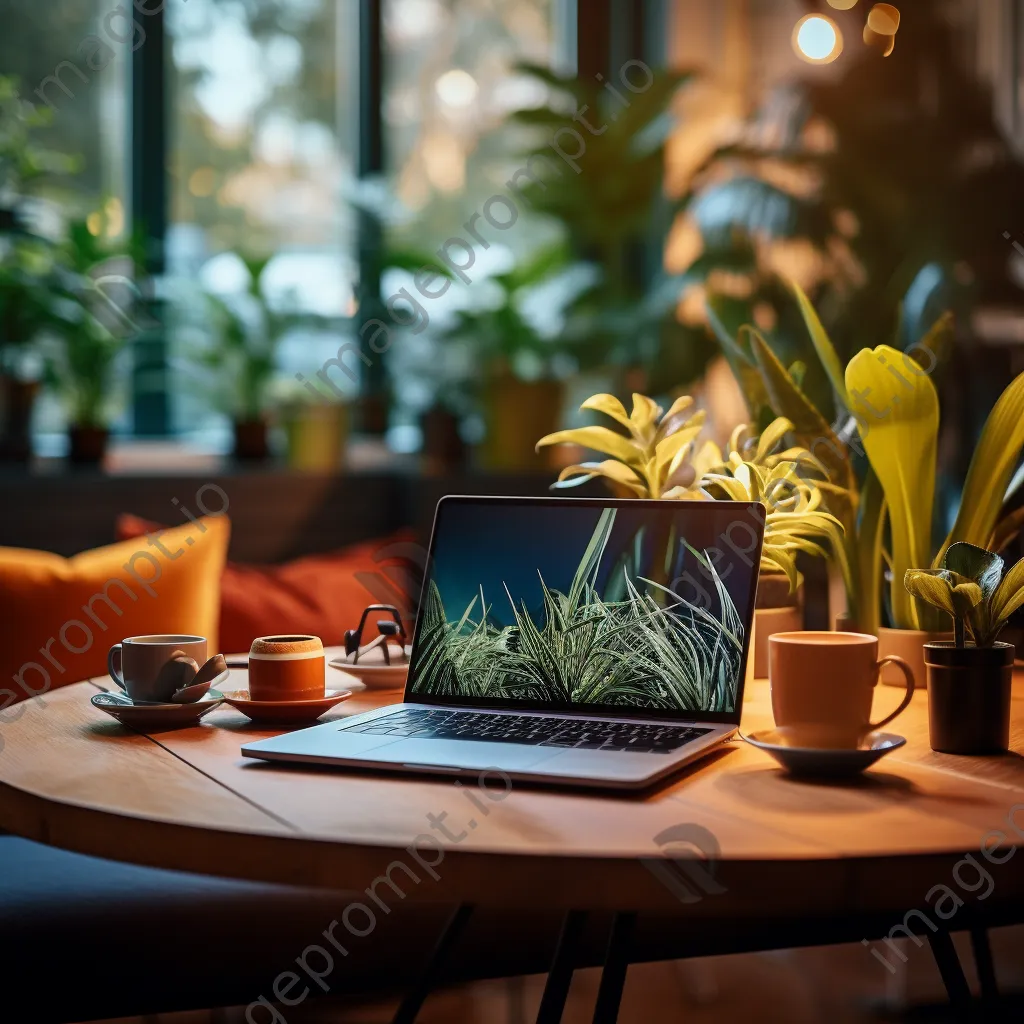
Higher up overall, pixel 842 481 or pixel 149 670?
pixel 842 481

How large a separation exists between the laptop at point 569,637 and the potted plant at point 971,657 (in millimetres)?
166

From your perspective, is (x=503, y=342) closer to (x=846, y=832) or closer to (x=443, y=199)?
(x=443, y=199)

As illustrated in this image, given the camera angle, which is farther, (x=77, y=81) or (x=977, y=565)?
(x=77, y=81)

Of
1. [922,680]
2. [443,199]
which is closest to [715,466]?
[922,680]

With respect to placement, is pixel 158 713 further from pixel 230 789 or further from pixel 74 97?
pixel 74 97

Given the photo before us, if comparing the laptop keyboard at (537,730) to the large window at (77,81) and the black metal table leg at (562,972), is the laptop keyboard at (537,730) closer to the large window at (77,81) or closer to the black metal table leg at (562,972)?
the black metal table leg at (562,972)

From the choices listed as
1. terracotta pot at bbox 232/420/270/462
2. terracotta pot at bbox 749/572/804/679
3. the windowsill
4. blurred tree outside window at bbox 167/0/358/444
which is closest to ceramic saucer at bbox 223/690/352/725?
terracotta pot at bbox 749/572/804/679

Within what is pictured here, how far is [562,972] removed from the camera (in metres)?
1.10

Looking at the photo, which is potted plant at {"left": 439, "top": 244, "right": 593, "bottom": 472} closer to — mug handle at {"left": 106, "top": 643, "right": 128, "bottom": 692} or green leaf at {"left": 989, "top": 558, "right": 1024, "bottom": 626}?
mug handle at {"left": 106, "top": 643, "right": 128, "bottom": 692}

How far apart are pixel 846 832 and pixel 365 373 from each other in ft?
10.2

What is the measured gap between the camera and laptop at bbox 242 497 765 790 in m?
1.07

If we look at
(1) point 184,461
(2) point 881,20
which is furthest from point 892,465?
(1) point 184,461

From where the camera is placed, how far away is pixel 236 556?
9.80ft

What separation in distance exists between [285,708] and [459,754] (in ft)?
0.85
